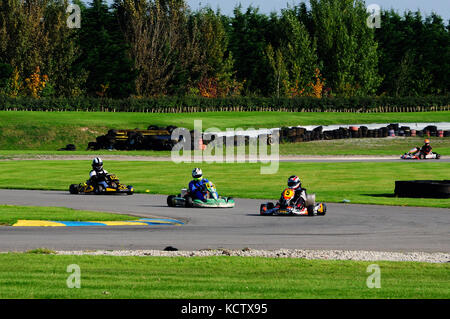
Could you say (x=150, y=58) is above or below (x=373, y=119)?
above

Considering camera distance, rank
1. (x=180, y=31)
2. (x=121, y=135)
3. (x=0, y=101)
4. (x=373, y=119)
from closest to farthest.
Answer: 1. (x=121, y=135)
2. (x=0, y=101)
3. (x=373, y=119)
4. (x=180, y=31)

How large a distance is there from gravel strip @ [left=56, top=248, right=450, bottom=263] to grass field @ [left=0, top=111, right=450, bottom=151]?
5249 centimetres

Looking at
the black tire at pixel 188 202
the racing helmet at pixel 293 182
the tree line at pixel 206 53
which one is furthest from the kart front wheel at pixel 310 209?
the tree line at pixel 206 53

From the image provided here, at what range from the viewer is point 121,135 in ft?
195

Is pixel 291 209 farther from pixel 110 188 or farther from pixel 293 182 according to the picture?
pixel 110 188

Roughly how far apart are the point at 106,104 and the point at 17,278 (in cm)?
7807

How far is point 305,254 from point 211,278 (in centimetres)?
343

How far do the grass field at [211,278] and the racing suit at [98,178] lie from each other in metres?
15.5

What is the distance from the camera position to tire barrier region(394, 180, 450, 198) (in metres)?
28.0

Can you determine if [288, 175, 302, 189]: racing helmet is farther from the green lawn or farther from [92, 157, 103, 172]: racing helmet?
[92, 157, 103, 172]: racing helmet

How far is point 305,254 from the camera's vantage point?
14789 mm
